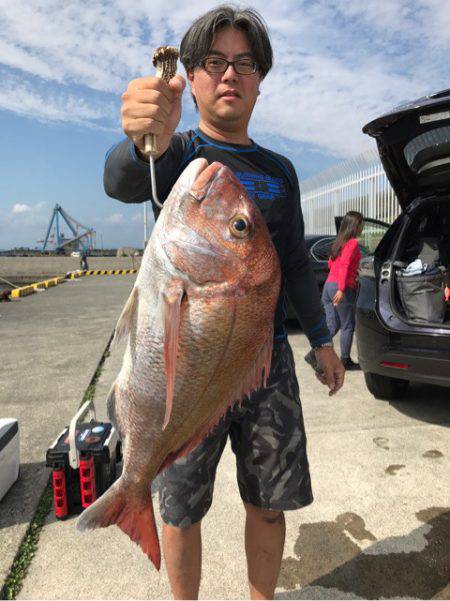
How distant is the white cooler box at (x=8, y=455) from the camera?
268 cm

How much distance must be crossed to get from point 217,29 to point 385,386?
3.57 metres

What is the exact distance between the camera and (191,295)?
1.14m

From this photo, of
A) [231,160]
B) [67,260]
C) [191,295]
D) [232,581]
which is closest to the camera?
[191,295]

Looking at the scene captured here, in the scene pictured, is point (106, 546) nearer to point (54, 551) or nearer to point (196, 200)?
point (54, 551)

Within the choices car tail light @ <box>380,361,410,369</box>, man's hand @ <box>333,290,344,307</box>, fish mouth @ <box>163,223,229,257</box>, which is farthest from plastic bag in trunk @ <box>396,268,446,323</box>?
fish mouth @ <box>163,223,229,257</box>

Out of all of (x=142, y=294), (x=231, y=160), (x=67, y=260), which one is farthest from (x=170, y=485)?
(x=67, y=260)

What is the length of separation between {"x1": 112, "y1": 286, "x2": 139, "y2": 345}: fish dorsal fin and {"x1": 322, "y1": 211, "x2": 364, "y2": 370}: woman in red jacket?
443 cm

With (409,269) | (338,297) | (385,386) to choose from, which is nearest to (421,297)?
(409,269)

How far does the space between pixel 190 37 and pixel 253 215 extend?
0.73 metres

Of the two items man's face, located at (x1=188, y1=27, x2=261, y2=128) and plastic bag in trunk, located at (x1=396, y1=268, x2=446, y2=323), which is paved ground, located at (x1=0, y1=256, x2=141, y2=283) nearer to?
plastic bag in trunk, located at (x1=396, y1=268, x2=446, y2=323)

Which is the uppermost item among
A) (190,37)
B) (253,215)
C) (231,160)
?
(190,37)

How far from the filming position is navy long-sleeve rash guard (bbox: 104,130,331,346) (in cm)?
136

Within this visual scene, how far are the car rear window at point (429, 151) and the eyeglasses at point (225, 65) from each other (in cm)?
250

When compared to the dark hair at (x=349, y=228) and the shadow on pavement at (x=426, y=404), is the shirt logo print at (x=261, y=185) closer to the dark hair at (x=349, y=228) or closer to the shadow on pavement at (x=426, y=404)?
the shadow on pavement at (x=426, y=404)
